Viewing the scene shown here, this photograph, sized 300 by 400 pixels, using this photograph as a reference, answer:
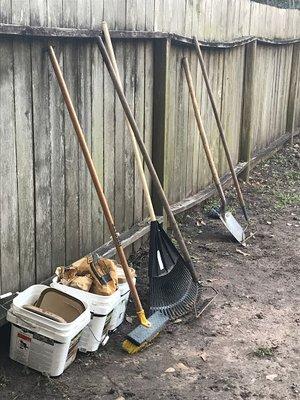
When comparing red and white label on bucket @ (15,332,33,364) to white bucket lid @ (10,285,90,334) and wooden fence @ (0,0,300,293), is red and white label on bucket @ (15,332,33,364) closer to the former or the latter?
white bucket lid @ (10,285,90,334)

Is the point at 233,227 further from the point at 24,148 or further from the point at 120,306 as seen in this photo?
the point at 24,148

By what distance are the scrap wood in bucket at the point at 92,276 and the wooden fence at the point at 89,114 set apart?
0.65 ft

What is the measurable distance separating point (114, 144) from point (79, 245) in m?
0.83

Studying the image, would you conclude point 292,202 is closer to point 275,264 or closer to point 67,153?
point 275,264

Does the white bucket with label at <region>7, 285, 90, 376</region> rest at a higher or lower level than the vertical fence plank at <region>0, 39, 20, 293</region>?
lower

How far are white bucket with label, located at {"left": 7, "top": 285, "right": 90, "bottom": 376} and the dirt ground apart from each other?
0.26ft

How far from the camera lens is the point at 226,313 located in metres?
4.29

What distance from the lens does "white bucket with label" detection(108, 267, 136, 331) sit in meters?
3.79

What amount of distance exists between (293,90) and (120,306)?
299 inches

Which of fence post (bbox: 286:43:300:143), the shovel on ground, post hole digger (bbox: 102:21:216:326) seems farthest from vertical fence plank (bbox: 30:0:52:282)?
fence post (bbox: 286:43:300:143)

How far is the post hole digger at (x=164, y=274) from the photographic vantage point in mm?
4090

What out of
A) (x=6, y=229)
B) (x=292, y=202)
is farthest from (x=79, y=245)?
(x=292, y=202)

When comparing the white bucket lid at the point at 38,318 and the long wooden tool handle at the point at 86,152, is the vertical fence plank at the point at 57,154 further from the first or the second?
the white bucket lid at the point at 38,318

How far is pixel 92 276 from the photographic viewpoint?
3707 millimetres
